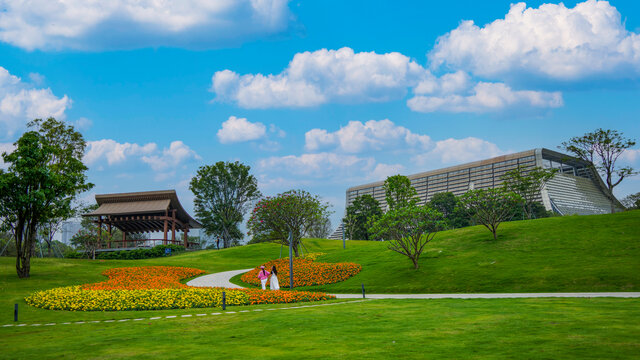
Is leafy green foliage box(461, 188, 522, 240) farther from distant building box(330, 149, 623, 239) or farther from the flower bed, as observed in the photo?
distant building box(330, 149, 623, 239)

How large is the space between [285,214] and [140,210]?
2904 centimetres

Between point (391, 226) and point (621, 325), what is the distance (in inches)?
706

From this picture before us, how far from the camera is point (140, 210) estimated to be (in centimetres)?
5716

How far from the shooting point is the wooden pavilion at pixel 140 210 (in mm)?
57250

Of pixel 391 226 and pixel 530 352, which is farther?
pixel 391 226

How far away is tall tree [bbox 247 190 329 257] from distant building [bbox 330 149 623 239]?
3474 inches

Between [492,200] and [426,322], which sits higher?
[492,200]

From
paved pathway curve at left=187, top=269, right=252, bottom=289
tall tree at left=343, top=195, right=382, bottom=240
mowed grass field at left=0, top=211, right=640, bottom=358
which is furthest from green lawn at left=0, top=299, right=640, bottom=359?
tall tree at left=343, top=195, right=382, bottom=240

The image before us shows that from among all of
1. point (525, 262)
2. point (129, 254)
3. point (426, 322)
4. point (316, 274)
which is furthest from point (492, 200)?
point (129, 254)

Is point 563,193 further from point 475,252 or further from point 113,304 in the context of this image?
point 113,304

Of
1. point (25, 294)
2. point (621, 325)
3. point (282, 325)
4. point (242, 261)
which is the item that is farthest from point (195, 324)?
point (242, 261)

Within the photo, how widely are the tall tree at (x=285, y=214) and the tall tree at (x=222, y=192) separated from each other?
3405 cm

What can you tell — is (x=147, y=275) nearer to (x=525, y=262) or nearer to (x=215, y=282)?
(x=215, y=282)

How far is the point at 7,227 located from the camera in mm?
27516
